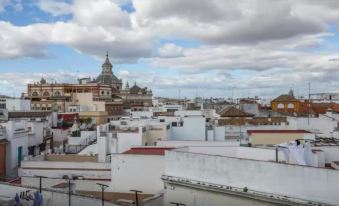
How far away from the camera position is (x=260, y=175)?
45.2ft

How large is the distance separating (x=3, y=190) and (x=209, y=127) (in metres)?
19.5

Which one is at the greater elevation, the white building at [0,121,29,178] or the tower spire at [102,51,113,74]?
the tower spire at [102,51,113,74]

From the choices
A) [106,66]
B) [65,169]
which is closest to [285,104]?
[65,169]

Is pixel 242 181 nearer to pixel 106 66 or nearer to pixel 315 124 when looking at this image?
pixel 315 124

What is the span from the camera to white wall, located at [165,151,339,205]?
12.6 m

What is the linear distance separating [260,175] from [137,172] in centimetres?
709

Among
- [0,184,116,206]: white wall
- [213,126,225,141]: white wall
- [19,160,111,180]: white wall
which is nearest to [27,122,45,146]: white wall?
[19,160,111,180]: white wall

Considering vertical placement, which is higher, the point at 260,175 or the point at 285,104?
the point at 285,104

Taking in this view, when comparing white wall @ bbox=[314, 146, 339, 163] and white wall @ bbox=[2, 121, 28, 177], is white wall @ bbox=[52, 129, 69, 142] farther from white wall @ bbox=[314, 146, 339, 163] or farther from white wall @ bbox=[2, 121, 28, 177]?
white wall @ bbox=[314, 146, 339, 163]

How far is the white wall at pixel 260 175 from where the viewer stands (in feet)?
41.3

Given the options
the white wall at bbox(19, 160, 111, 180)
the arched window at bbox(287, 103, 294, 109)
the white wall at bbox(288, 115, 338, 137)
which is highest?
the arched window at bbox(287, 103, 294, 109)

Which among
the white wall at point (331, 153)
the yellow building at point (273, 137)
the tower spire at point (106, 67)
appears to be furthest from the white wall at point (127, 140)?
the tower spire at point (106, 67)

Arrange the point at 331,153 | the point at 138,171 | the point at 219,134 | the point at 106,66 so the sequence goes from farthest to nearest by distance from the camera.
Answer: the point at 106,66, the point at 219,134, the point at 138,171, the point at 331,153

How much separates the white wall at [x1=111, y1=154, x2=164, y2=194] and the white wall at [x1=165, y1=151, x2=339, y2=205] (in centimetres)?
288
